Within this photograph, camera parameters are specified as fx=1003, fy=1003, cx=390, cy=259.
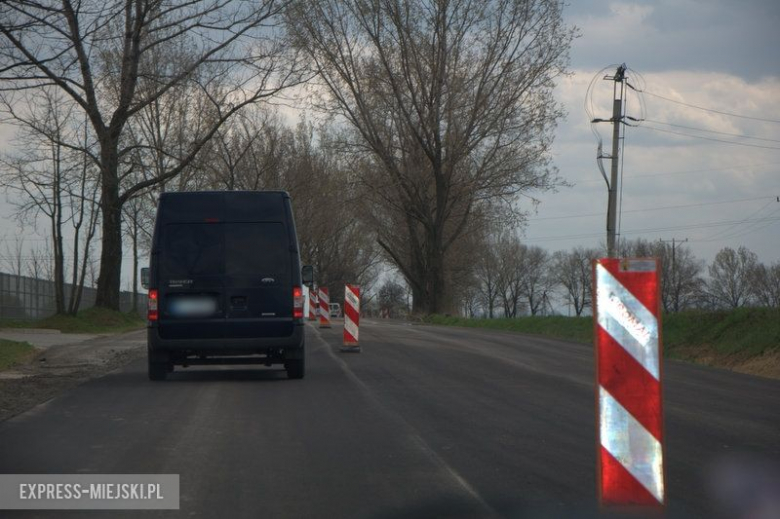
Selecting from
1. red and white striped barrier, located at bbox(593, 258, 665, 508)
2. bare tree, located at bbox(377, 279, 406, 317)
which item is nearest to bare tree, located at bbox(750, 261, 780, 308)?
bare tree, located at bbox(377, 279, 406, 317)

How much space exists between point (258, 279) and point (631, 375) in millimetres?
9490

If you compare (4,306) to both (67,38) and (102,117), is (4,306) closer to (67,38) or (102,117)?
(102,117)

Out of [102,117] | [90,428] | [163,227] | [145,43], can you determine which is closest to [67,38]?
[163,227]

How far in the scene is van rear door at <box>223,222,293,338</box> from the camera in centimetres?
1418

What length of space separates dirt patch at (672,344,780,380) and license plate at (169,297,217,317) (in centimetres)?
926

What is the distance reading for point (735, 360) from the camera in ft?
62.7

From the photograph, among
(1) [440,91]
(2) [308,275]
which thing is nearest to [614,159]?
(1) [440,91]

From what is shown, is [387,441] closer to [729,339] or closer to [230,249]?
[230,249]

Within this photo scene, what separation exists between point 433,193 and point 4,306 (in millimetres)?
19911

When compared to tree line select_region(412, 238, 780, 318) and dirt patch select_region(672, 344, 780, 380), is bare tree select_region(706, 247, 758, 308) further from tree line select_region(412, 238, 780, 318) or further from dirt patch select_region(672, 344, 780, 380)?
dirt patch select_region(672, 344, 780, 380)

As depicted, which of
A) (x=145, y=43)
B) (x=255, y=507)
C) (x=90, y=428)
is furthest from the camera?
(x=145, y=43)

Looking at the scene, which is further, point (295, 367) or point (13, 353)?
point (13, 353)

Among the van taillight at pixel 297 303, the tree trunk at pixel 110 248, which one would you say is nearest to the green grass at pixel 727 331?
the van taillight at pixel 297 303

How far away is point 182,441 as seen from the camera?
8.77 m
